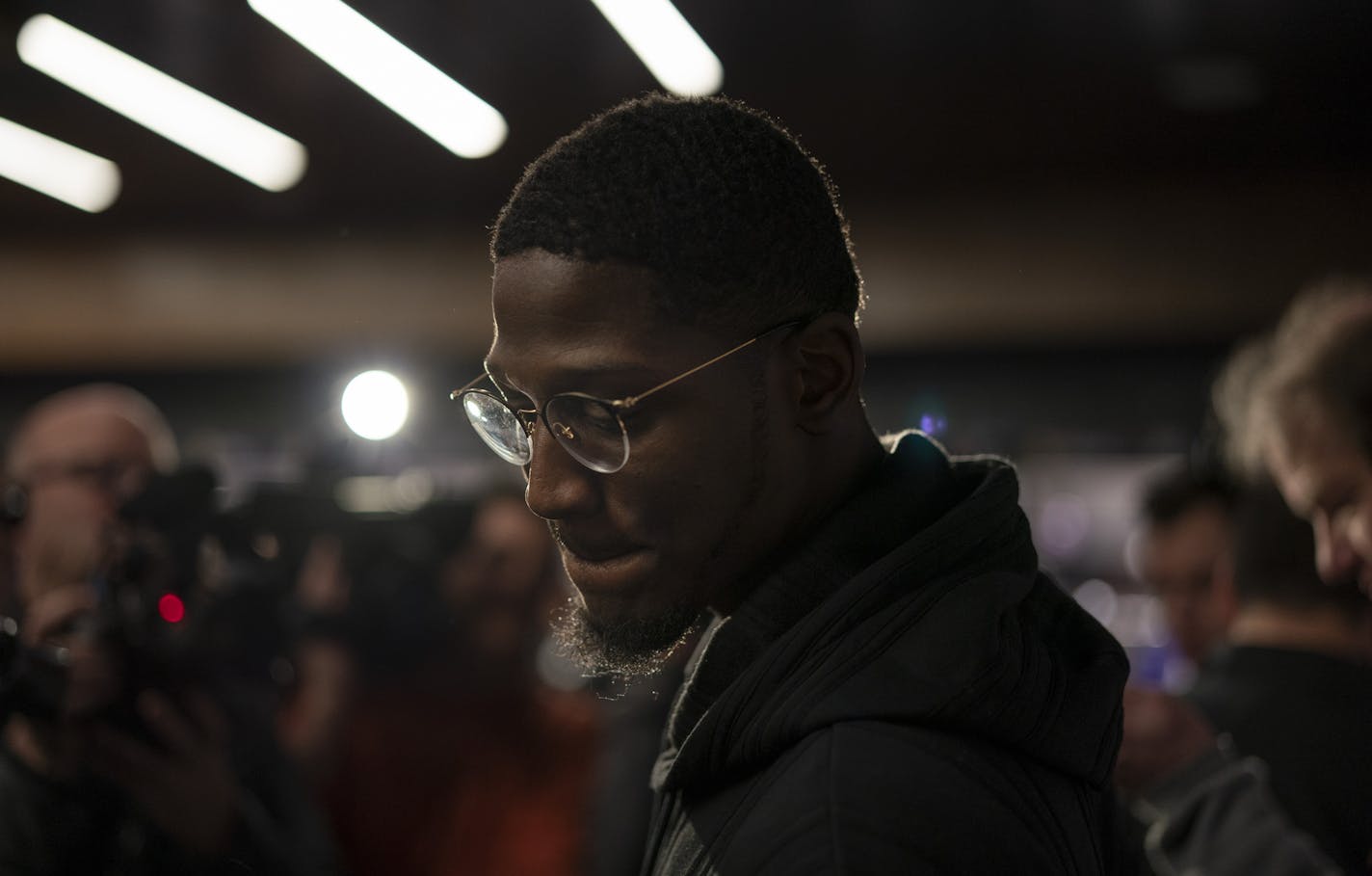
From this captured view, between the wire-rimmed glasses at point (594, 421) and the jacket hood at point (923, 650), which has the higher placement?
the wire-rimmed glasses at point (594, 421)

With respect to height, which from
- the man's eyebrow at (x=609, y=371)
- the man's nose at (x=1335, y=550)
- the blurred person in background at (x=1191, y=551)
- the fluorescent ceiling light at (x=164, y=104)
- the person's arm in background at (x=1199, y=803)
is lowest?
the blurred person in background at (x=1191, y=551)

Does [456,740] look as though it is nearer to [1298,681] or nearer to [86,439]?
[86,439]

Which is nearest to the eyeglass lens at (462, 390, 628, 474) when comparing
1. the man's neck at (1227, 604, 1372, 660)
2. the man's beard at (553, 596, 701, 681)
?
the man's beard at (553, 596, 701, 681)

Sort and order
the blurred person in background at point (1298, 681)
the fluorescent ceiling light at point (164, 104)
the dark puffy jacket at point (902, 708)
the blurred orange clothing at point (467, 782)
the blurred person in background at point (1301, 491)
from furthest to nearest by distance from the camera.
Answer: the blurred orange clothing at point (467, 782)
the fluorescent ceiling light at point (164, 104)
the blurred person in background at point (1298, 681)
the blurred person in background at point (1301, 491)
the dark puffy jacket at point (902, 708)

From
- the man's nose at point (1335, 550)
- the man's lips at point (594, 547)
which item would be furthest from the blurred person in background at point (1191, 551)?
the man's lips at point (594, 547)

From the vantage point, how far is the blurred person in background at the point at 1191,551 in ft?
8.56

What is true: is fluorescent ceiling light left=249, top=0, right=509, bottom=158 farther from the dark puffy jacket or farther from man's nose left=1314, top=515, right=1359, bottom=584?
man's nose left=1314, top=515, right=1359, bottom=584

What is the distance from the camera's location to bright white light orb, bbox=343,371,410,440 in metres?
1.29

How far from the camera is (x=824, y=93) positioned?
1.57 meters

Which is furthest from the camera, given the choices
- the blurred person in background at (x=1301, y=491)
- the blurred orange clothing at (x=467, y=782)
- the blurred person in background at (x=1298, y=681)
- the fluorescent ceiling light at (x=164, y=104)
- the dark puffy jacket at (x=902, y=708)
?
the blurred orange clothing at (x=467, y=782)

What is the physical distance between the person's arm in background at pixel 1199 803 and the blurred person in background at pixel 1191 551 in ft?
3.18

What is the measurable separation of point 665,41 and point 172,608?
944mm

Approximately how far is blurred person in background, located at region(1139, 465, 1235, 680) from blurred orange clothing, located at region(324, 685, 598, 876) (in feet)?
4.15

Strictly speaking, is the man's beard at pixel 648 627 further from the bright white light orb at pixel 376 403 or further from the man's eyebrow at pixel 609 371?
the bright white light orb at pixel 376 403
